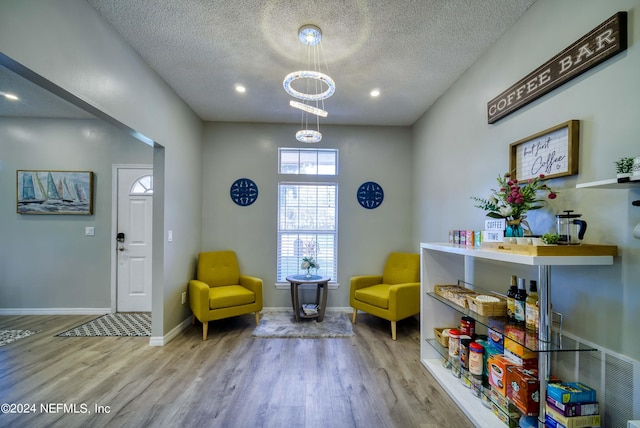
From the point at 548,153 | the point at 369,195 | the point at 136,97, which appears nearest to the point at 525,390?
the point at 548,153

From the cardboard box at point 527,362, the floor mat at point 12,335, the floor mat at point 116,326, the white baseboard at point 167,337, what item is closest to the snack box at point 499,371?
the cardboard box at point 527,362

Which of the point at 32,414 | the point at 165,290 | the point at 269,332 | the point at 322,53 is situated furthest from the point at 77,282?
the point at 322,53

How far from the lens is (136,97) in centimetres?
244

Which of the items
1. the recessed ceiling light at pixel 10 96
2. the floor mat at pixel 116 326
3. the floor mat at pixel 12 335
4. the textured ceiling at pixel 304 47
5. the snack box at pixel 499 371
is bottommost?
the floor mat at pixel 116 326

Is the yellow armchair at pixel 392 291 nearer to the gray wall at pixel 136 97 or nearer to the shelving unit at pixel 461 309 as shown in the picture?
the shelving unit at pixel 461 309

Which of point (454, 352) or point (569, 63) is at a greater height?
point (569, 63)

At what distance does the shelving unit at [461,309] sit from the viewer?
1.39 meters

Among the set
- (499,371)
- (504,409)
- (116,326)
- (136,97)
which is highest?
(136,97)

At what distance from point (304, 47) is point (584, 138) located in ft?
6.79

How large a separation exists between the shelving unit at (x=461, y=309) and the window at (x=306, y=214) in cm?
176

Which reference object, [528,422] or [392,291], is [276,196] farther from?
[528,422]

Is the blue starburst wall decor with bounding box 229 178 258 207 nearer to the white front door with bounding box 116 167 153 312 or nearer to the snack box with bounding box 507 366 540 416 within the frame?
the white front door with bounding box 116 167 153 312

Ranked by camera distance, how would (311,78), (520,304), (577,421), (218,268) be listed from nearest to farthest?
(577,421), (520,304), (311,78), (218,268)

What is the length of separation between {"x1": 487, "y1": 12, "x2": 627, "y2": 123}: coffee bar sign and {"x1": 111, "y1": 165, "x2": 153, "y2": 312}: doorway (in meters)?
4.33
